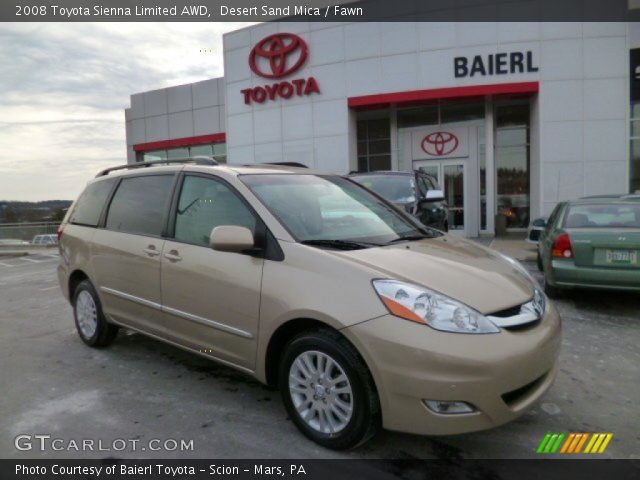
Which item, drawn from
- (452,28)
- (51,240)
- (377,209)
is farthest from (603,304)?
(51,240)

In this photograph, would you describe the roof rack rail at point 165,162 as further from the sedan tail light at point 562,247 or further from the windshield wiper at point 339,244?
the sedan tail light at point 562,247

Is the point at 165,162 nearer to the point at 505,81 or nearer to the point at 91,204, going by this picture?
the point at 91,204

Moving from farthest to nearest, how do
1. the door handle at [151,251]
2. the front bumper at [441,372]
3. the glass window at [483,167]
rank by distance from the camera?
the glass window at [483,167]
the door handle at [151,251]
the front bumper at [441,372]

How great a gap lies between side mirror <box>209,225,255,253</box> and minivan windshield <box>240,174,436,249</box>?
0.86 ft

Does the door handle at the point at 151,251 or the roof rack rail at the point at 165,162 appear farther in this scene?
the roof rack rail at the point at 165,162

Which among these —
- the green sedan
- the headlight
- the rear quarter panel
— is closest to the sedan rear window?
the green sedan

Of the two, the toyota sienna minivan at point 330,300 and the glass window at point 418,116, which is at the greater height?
the glass window at point 418,116

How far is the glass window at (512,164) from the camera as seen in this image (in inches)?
673

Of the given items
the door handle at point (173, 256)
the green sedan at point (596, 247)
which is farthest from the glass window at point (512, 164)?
the door handle at point (173, 256)

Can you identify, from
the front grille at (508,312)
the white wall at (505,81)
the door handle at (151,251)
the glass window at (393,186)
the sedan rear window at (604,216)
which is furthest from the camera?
the white wall at (505,81)

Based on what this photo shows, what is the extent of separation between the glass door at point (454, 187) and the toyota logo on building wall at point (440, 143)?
336 mm

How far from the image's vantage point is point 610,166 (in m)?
14.6

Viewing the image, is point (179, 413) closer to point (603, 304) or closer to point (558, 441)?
point (558, 441)

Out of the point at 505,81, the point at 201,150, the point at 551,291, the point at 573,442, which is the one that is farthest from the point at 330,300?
the point at 201,150
